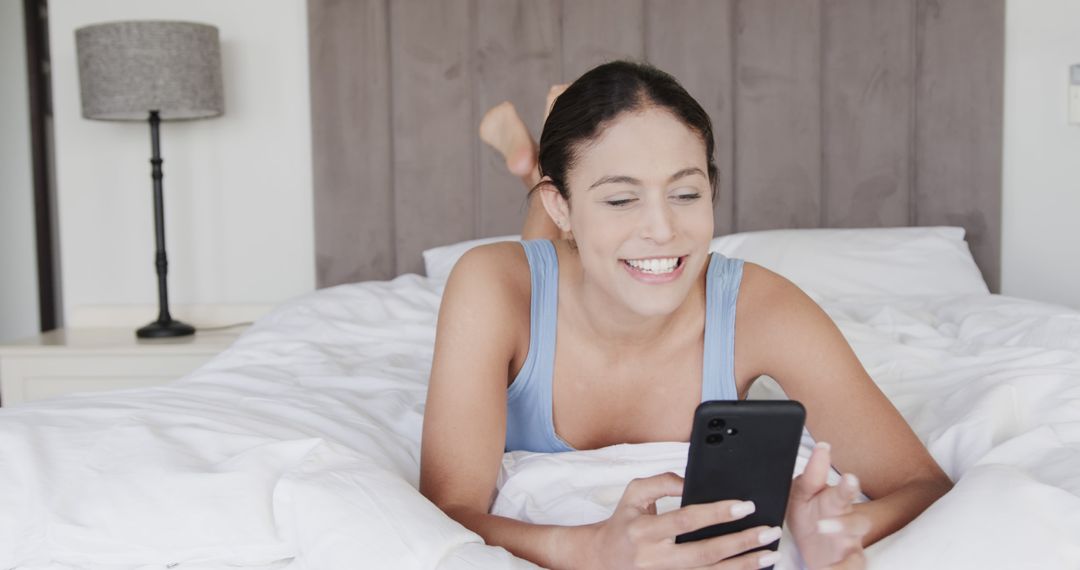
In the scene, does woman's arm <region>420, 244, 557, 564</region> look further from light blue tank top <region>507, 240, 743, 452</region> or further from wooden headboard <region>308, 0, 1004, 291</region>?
wooden headboard <region>308, 0, 1004, 291</region>

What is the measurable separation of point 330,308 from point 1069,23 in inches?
89.6

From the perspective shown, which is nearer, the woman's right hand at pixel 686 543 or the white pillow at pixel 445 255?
the woman's right hand at pixel 686 543

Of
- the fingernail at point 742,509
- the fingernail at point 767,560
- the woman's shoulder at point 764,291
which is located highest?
the woman's shoulder at point 764,291

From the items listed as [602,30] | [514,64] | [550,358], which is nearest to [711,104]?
[602,30]

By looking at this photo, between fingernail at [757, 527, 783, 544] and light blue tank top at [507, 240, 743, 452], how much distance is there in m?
0.47

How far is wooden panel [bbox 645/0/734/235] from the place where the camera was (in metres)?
2.75

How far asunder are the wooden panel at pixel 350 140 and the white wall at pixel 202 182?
0.28 ft

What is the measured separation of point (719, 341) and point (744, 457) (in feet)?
1.59

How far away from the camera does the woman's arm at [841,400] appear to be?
101 cm

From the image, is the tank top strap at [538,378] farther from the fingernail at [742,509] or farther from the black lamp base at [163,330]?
the black lamp base at [163,330]

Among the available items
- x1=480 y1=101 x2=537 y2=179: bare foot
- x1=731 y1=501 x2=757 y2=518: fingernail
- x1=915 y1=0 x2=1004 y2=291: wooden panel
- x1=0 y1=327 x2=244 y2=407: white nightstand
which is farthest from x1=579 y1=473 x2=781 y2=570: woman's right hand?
x1=915 y1=0 x2=1004 y2=291: wooden panel

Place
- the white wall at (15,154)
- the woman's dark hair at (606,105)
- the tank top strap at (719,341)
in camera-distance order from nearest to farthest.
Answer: the woman's dark hair at (606,105), the tank top strap at (719,341), the white wall at (15,154)

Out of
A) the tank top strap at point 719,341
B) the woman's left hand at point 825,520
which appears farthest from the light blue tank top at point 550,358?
the woman's left hand at point 825,520

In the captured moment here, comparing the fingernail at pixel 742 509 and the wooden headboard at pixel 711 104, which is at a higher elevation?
the wooden headboard at pixel 711 104
